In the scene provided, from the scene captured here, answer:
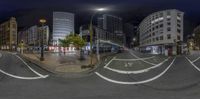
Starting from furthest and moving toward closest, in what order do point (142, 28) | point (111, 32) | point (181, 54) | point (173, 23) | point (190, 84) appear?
point (111, 32) < point (181, 54) < point (142, 28) < point (173, 23) < point (190, 84)

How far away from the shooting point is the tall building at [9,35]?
156 m

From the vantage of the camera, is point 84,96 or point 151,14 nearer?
point 84,96

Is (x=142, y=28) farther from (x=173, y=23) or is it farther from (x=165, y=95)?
(x=165, y=95)

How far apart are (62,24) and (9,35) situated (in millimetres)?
122645

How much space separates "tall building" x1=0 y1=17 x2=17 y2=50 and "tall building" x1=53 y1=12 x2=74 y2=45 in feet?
317

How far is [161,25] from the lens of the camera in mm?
30297

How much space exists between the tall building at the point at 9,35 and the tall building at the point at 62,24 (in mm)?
96637

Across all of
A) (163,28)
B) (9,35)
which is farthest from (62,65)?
(9,35)

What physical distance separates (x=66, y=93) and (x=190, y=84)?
32.9ft

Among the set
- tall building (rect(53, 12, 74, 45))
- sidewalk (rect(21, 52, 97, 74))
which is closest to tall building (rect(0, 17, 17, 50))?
tall building (rect(53, 12, 74, 45))

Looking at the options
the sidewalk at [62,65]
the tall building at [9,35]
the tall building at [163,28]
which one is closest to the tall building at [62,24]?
the sidewalk at [62,65]

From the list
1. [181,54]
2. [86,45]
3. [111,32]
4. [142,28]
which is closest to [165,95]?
[142,28]

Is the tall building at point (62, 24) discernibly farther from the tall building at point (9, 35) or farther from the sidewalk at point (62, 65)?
the tall building at point (9, 35)

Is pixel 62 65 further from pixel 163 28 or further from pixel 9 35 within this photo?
pixel 9 35
